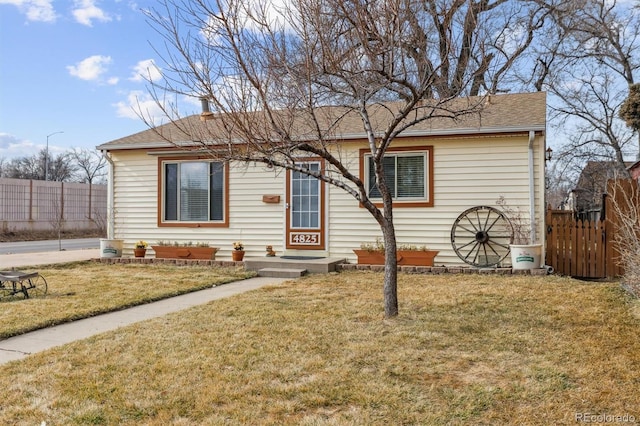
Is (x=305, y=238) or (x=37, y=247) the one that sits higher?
(x=305, y=238)

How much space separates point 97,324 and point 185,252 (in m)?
5.87

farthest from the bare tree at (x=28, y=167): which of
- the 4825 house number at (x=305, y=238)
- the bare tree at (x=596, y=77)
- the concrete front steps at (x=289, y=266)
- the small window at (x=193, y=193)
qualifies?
the bare tree at (x=596, y=77)

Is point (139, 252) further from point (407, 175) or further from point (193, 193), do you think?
point (407, 175)

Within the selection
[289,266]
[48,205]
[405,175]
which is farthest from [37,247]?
[405,175]

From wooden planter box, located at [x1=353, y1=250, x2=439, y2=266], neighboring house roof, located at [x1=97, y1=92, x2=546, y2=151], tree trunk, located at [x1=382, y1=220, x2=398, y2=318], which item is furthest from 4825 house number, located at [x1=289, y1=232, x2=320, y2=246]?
tree trunk, located at [x1=382, y1=220, x2=398, y2=318]

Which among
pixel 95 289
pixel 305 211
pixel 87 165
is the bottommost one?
pixel 95 289

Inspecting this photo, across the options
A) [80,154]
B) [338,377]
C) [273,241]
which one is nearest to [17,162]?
[80,154]

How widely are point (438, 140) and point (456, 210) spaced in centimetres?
147

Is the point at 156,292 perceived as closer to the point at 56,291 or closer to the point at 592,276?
the point at 56,291

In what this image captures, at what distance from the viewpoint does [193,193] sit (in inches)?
457

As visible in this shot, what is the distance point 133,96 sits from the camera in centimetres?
525

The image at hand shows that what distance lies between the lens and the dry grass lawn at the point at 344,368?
9.80 feet

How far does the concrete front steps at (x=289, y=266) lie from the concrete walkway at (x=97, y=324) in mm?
1267

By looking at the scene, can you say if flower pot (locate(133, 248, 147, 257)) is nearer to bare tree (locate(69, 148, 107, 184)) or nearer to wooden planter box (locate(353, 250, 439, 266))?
wooden planter box (locate(353, 250, 439, 266))
